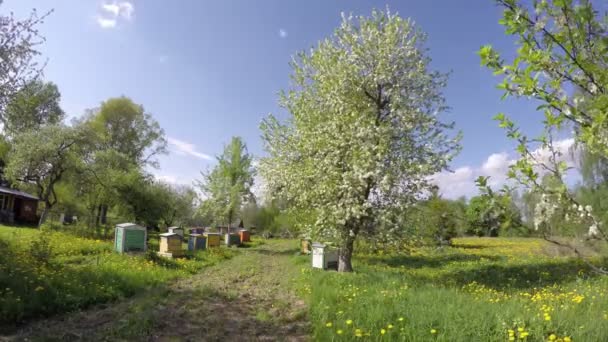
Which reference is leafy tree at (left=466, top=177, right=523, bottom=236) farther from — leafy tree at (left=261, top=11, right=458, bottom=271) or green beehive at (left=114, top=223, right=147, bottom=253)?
green beehive at (left=114, top=223, right=147, bottom=253)

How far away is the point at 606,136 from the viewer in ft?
8.64

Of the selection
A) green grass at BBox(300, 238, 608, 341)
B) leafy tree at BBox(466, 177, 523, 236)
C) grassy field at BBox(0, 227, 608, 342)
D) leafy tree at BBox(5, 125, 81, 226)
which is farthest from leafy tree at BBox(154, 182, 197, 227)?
leafy tree at BBox(466, 177, 523, 236)

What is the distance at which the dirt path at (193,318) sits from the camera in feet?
23.6

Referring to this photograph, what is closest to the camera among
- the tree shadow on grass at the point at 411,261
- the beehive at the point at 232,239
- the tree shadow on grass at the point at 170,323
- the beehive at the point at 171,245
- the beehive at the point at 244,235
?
the tree shadow on grass at the point at 170,323

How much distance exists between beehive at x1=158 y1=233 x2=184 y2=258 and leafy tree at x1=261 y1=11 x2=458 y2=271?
288 inches

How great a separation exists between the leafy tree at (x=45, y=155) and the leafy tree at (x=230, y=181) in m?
11.5

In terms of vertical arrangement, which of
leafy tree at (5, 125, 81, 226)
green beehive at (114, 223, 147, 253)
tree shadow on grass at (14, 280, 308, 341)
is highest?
leafy tree at (5, 125, 81, 226)

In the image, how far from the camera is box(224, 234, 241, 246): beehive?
30.6 m

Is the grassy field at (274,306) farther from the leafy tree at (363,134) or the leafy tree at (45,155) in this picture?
the leafy tree at (45,155)

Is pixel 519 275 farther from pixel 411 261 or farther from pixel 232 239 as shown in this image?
pixel 232 239

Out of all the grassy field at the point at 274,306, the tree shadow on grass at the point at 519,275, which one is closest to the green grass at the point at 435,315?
the grassy field at the point at 274,306

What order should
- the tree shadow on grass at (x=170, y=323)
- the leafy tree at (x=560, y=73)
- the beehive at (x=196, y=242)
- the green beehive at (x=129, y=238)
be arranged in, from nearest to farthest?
1. the leafy tree at (x=560, y=73)
2. the tree shadow on grass at (x=170, y=323)
3. the green beehive at (x=129, y=238)
4. the beehive at (x=196, y=242)

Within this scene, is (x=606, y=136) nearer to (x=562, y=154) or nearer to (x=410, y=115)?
(x=562, y=154)

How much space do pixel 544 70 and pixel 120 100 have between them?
47.5 m
